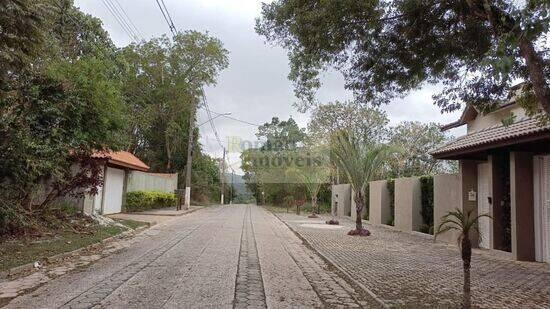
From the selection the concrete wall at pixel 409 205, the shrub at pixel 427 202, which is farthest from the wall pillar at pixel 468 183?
the concrete wall at pixel 409 205

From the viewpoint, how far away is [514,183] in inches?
491

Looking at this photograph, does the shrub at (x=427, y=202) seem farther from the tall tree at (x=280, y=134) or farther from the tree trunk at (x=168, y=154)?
the tall tree at (x=280, y=134)

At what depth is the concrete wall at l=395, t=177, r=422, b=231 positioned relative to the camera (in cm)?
2050

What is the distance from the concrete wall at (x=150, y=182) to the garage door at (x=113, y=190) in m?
2.11

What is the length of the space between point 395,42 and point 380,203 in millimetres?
16317

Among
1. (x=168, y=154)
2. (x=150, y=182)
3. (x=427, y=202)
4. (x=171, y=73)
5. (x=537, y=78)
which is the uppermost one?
(x=171, y=73)

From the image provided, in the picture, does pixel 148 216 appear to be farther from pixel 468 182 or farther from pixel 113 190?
pixel 468 182

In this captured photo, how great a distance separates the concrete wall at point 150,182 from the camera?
30375mm

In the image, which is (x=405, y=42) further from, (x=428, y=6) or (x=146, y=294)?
(x=146, y=294)

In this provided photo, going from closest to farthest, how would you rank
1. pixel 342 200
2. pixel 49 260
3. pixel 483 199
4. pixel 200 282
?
pixel 200 282
pixel 49 260
pixel 483 199
pixel 342 200

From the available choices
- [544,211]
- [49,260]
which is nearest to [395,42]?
[544,211]

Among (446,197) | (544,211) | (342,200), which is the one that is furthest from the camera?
(342,200)

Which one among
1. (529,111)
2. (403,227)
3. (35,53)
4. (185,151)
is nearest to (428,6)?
(529,111)

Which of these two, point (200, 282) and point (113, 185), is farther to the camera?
point (113, 185)
